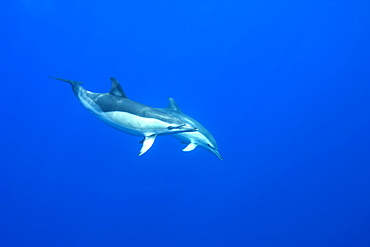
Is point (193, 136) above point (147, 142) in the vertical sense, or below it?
above

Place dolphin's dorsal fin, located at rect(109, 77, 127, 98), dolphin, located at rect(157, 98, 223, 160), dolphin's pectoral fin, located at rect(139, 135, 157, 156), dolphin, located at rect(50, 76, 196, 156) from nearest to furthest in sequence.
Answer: dolphin's pectoral fin, located at rect(139, 135, 157, 156), dolphin, located at rect(50, 76, 196, 156), dolphin's dorsal fin, located at rect(109, 77, 127, 98), dolphin, located at rect(157, 98, 223, 160)

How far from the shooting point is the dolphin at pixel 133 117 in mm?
4367

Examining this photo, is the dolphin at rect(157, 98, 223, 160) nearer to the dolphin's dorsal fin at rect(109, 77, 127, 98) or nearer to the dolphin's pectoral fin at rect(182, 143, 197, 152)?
the dolphin's pectoral fin at rect(182, 143, 197, 152)

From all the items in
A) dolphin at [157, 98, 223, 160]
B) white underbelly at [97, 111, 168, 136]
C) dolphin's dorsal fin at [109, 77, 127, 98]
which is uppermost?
dolphin at [157, 98, 223, 160]

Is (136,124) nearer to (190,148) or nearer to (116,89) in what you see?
(116,89)

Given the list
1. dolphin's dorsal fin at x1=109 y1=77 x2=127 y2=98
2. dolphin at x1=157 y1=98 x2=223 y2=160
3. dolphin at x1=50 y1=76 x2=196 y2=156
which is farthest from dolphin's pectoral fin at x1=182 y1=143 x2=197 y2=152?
dolphin's dorsal fin at x1=109 y1=77 x2=127 y2=98

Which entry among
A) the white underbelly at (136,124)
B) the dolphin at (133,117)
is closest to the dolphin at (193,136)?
the dolphin at (133,117)

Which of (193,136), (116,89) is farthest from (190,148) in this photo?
(116,89)

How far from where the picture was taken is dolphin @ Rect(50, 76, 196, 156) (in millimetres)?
4367

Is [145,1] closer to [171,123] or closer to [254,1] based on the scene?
[254,1]

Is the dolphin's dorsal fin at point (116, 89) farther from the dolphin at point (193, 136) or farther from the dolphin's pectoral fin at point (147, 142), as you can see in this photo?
the dolphin at point (193, 136)

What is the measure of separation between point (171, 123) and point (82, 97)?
199 centimetres

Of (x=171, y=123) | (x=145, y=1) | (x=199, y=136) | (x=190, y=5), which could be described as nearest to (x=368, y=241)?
(x=199, y=136)

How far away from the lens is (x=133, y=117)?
4469mm
